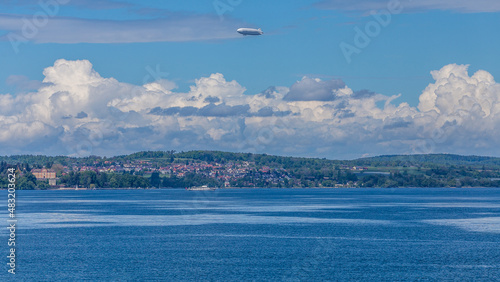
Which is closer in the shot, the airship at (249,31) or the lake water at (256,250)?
the lake water at (256,250)

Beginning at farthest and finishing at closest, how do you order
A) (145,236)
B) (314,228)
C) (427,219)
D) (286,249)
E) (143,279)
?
1. (427,219)
2. (314,228)
3. (145,236)
4. (286,249)
5. (143,279)

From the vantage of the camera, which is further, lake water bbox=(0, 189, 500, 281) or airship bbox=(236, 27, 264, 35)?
airship bbox=(236, 27, 264, 35)

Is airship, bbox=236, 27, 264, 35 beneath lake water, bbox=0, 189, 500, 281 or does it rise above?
above

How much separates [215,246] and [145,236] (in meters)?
15.8

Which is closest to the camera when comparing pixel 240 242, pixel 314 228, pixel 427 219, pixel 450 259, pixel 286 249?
pixel 450 259

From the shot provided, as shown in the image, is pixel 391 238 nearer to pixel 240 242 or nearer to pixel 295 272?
pixel 240 242

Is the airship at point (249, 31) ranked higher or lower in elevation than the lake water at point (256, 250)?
higher

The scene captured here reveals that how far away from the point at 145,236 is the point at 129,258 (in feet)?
67.9

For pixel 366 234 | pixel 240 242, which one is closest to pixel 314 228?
pixel 366 234

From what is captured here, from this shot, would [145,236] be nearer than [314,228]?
Yes

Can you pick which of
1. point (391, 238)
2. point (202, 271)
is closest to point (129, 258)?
point (202, 271)

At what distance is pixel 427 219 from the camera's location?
5002 inches

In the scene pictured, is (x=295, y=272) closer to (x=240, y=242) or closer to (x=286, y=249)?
(x=286, y=249)

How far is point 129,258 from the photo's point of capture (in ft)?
242
